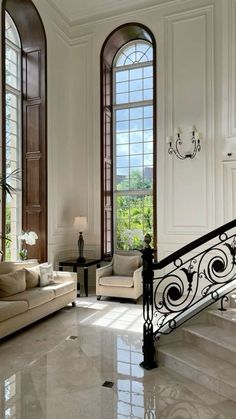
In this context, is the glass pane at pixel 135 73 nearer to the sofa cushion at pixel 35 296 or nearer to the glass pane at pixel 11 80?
the glass pane at pixel 11 80

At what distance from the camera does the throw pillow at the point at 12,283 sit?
4.49 meters

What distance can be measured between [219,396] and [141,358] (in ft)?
3.14

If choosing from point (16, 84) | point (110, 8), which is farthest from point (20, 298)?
point (110, 8)

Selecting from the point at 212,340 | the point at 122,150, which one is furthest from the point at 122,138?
the point at 212,340

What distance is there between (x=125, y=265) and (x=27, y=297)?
2102mm

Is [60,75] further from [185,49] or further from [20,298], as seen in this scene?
[20,298]

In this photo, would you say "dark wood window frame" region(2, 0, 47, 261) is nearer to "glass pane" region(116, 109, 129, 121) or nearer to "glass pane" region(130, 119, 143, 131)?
"glass pane" region(116, 109, 129, 121)

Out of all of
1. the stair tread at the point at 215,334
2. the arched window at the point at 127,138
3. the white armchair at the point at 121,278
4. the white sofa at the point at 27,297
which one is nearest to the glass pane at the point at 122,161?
the arched window at the point at 127,138

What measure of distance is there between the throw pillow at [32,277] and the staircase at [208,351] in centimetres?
236

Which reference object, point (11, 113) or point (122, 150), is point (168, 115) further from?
point (11, 113)

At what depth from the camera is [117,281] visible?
571cm

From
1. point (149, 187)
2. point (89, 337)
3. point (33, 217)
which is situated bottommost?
point (89, 337)

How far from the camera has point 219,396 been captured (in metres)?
2.72

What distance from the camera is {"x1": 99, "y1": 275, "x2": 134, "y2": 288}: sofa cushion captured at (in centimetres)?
565
